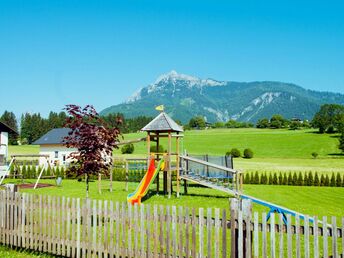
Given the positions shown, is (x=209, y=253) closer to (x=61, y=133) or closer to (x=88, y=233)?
(x=88, y=233)

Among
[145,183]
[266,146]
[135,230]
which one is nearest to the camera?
[135,230]

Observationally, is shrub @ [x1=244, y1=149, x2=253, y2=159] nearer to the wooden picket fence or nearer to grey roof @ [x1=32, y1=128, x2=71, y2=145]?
grey roof @ [x1=32, y1=128, x2=71, y2=145]

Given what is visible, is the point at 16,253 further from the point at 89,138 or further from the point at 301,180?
the point at 301,180

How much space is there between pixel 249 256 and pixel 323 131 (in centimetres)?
9508

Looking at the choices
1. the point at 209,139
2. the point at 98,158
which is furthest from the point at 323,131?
the point at 98,158

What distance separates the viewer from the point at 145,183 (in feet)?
53.2

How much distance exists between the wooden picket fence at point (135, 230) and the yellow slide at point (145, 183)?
22.1 feet

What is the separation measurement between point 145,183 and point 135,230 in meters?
9.75

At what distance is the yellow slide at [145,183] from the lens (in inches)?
590

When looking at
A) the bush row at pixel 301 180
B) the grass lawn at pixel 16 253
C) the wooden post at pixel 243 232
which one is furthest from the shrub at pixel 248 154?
the wooden post at pixel 243 232

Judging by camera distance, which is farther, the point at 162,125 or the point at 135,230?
the point at 162,125

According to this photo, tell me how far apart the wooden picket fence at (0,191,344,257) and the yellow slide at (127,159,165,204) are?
6.73 metres

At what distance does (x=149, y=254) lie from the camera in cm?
635

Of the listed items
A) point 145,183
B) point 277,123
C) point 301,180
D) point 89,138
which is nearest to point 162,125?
point 145,183
